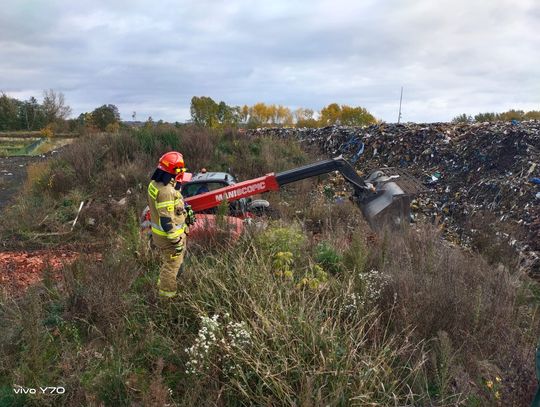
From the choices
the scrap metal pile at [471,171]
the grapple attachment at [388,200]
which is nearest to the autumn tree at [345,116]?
the scrap metal pile at [471,171]

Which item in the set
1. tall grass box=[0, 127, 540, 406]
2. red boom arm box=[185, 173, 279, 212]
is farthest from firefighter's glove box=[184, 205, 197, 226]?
red boom arm box=[185, 173, 279, 212]

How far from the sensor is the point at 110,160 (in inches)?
563

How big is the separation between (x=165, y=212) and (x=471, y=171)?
33.4 feet

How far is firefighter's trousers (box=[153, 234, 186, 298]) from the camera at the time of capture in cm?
464

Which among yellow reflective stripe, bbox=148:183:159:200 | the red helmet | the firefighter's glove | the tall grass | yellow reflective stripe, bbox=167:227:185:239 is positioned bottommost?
the tall grass

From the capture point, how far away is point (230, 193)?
747 centimetres

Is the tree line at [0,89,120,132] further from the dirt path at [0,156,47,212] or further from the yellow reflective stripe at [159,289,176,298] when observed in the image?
the yellow reflective stripe at [159,289,176,298]

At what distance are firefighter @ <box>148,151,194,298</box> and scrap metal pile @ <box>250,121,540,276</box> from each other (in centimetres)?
464

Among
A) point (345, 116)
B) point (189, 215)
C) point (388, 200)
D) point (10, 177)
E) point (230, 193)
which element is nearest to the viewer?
point (189, 215)

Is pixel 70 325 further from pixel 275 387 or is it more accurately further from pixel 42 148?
pixel 42 148

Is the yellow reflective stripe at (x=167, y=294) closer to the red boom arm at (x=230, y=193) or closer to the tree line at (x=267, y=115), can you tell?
the red boom arm at (x=230, y=193)

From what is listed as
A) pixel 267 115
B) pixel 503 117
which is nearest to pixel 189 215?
pixel 503 117

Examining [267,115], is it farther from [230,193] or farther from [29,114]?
[230,193]

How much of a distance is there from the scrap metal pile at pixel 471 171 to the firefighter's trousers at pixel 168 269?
184 inches
